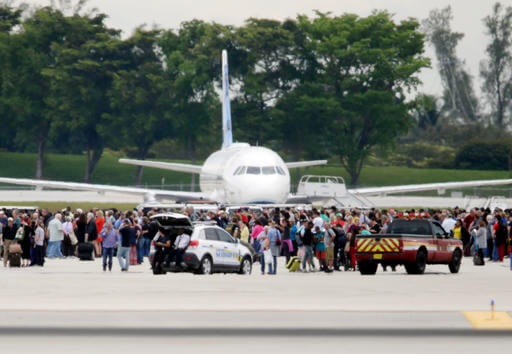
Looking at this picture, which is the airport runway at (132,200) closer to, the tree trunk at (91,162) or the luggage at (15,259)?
the tree trunk at (91,162)

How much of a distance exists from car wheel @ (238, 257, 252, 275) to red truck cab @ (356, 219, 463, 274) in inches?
125

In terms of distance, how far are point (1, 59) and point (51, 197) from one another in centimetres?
3254

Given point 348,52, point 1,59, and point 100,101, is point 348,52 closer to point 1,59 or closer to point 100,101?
point 100,101

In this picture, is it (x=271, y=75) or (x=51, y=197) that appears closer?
(x=51, y=197)

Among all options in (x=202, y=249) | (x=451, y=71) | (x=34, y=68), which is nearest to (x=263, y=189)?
(x=202, y=249)

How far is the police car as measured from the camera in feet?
114

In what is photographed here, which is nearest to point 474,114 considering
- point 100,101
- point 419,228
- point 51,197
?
point 100,101

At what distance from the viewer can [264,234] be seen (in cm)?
3891

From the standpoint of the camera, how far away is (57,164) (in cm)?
12175

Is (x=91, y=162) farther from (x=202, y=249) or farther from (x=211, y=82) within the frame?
(x=202, y=249)

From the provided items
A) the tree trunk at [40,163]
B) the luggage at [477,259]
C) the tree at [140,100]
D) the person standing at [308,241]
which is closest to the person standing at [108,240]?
the person standing at [308,241]

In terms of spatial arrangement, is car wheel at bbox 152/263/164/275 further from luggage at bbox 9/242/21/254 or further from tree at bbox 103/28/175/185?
tree at bbox 103/28/175/185

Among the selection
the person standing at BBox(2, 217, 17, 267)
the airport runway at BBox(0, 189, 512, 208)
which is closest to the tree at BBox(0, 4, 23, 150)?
the airport runway at BBox(0, 189, 512, 208)

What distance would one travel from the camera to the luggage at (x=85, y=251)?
43.8 metres
